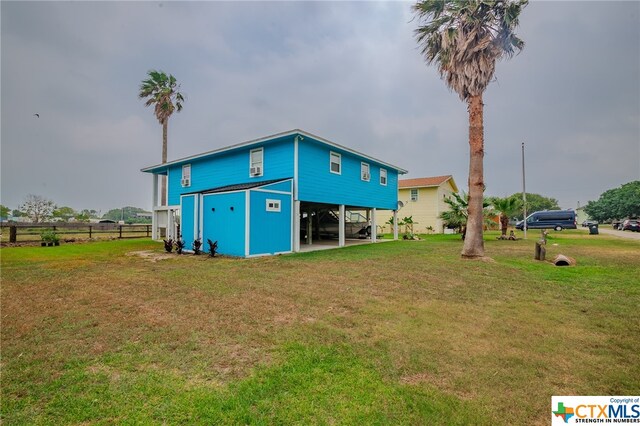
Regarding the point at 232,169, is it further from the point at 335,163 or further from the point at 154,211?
the point at 154,211

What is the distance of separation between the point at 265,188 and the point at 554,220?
37809mm

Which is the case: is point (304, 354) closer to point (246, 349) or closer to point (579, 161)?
point (246, 349)

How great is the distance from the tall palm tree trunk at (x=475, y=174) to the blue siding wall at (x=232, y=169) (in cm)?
760

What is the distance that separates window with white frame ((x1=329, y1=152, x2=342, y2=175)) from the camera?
50.2ft

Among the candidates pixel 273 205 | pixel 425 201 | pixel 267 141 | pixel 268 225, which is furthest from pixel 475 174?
pixel 425 201

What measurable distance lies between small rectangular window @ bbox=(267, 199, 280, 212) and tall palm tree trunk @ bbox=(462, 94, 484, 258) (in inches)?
305

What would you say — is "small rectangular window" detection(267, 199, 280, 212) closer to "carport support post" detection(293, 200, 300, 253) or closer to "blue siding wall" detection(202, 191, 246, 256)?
"carport support post" detection(293, 200, 300, 253)

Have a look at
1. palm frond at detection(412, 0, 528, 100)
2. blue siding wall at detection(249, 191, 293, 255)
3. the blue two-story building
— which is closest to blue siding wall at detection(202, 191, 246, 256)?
the blue two-story building

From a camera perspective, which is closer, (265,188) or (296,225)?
(265,188)

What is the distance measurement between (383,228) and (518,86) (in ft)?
55.9

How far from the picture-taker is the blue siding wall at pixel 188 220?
13515 millimetres

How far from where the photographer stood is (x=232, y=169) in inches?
627

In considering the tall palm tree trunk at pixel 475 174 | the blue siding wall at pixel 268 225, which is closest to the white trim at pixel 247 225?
the blue siding wall at pixel 268 225

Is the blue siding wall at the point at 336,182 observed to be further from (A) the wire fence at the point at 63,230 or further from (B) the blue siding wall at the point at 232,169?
(A) the wire fence at the point at 63,230
